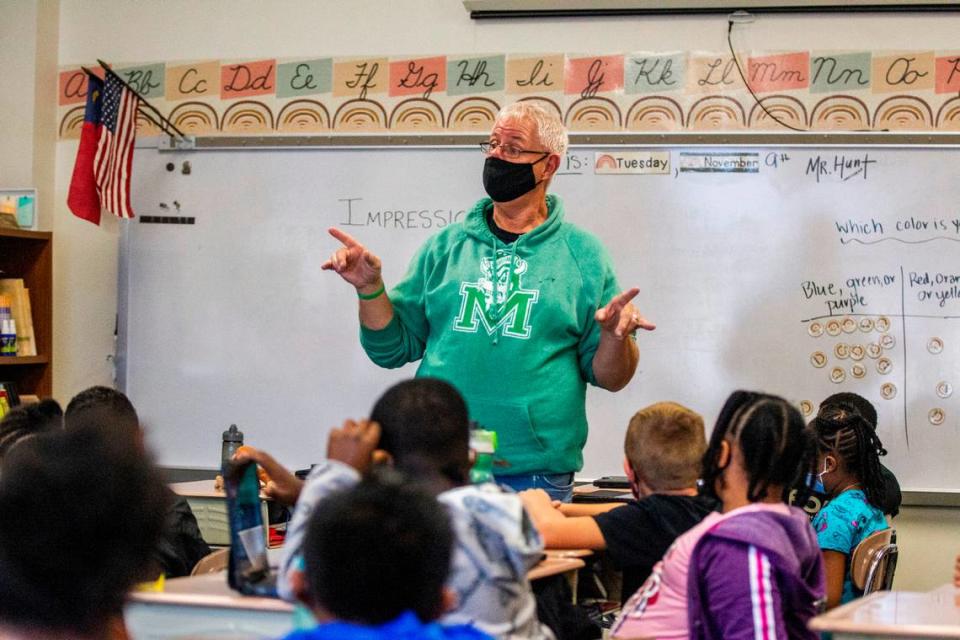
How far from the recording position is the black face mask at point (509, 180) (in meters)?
2.95

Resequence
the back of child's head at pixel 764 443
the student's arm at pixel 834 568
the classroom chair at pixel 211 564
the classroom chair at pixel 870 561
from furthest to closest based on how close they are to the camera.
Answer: the student's arm at pixel 834 568 → the classroom chair at pixel 870 561 → the classroom chair at pixel 211 564 → the back of child's head at pixel 764 443

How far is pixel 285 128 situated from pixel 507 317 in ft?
8.38

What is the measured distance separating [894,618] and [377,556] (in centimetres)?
104

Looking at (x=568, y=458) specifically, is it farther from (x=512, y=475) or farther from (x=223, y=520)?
(x=223, y=520)

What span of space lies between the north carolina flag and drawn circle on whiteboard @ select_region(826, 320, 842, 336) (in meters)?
2.92

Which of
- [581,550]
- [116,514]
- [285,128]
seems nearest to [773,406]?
[581,550]

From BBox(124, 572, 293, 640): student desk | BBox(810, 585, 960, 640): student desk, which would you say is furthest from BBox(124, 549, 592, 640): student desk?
BBox(810, 585, 960, 640): student desk

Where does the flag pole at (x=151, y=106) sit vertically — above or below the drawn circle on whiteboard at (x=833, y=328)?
above

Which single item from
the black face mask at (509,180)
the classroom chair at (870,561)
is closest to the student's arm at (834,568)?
the classroom chair at (870,561)

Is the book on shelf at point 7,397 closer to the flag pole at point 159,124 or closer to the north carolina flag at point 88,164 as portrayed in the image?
the north carolina flag at point 88,164

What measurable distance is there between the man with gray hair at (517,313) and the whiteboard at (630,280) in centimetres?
183

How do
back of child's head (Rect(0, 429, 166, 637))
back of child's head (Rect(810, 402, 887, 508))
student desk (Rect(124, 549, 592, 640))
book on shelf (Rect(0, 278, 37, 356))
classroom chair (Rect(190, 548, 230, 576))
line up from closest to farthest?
back of child's head (Rect(0, 429, 166, 637)) → student desk (Rect(124, 549, 592, 640)) → classroom chair (Rect(190, 548, 230, 576)) → back of child's head (Rect(810, 402, 887, 508)) → book on shelf (Rect(0, 278, 37, 356))

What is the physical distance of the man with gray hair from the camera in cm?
276

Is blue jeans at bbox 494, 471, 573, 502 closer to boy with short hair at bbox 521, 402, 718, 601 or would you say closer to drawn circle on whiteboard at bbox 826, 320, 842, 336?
boy with short hair at bbox 521, 402, 718, 601
